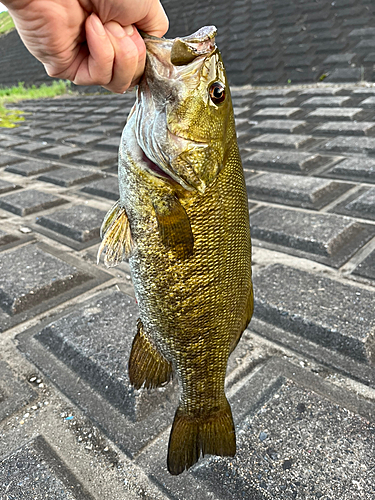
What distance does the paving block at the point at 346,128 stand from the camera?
16.9 ft

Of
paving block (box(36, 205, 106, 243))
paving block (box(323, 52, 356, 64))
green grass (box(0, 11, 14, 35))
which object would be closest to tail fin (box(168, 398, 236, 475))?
paving block (box(36, 205, 106, 243))

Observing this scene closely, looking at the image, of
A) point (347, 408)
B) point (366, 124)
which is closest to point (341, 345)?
point (347, 408)

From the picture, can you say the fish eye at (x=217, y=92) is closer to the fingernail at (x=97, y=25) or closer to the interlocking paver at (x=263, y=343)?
the fingernail at (x=97, y=25)

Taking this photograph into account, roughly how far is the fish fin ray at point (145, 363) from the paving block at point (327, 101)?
5.75 meters

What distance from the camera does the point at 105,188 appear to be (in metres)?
4.89

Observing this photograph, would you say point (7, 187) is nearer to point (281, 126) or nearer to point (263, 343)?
point (281, 126)

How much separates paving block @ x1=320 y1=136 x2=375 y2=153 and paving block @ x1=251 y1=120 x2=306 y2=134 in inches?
25.3

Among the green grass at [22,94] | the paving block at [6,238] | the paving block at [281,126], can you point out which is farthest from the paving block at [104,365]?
the green grass at [22,94]

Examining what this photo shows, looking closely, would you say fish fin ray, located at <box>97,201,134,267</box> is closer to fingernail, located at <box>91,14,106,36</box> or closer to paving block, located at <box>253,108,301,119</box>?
fingernail, located at <box>91,14,106,36</box>

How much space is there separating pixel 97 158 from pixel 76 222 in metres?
2.30

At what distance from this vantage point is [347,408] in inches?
78.0

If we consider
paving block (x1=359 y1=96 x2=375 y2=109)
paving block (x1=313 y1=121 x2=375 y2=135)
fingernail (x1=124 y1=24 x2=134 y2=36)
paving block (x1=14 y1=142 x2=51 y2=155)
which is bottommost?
paving block (x1=14 y1=142 x2=51 y2=155)

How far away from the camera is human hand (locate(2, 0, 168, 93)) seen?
1.25 meters

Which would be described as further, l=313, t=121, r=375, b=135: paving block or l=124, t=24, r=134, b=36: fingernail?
l=313, t=121, r=375, b=135: paving block
